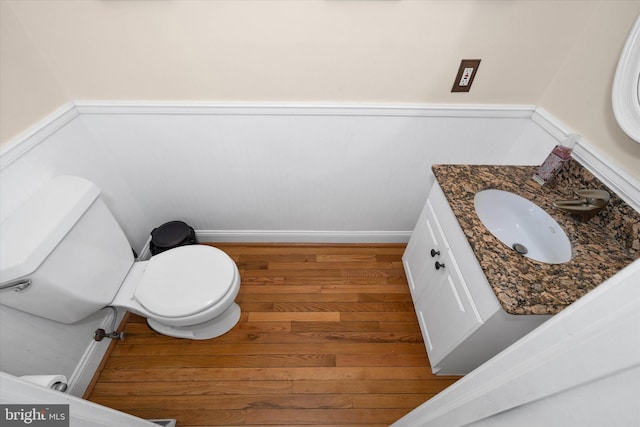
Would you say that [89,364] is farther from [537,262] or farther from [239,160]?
[537,262]

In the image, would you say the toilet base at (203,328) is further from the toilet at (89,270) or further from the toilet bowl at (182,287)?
the toilet bowl at (182,287)

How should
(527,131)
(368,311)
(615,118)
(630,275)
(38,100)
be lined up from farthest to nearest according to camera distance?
(368,311), (527,131), (38,100), (615,118), (630,275)

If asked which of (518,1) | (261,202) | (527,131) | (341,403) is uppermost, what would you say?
(518,1)

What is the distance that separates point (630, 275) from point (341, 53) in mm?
1134

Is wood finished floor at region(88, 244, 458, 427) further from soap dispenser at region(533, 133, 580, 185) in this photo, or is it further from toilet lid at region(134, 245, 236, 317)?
soap dispenser at region(533, 133, 580, 185)

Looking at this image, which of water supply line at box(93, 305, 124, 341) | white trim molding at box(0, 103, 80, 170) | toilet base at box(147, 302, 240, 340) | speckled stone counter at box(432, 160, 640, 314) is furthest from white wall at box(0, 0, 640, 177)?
toilet base at box(147, 302, 240, 340)

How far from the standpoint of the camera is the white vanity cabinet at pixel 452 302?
0.89m

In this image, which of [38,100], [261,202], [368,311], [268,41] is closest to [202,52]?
[268,41]

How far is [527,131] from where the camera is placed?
4.46 ft

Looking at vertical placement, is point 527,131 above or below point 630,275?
below

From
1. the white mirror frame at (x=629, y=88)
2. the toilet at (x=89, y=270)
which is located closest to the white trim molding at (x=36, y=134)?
the toilet at (x=89, y=270)

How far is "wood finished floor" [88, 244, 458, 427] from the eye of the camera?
4.03ft

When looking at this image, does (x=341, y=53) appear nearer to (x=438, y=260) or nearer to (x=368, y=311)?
(x=438, y=260)

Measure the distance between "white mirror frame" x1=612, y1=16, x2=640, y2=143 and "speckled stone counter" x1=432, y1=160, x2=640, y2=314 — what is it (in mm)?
209
